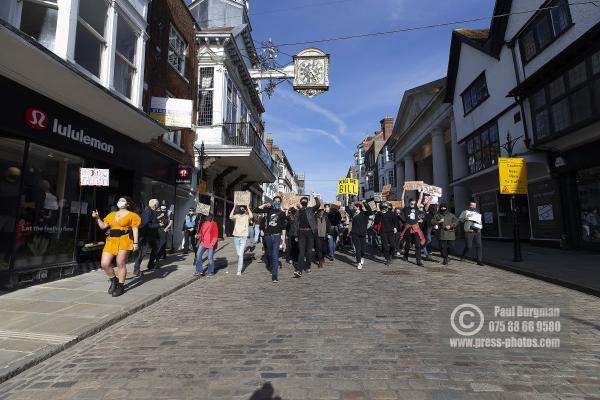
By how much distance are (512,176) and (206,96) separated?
1310cm

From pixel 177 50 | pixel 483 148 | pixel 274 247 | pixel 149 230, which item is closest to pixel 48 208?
pixel 149 230

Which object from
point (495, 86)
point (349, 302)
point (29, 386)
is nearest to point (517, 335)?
point (349, 302)

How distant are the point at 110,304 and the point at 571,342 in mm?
6455

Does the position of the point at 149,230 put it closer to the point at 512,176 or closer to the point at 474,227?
the point at 474,227

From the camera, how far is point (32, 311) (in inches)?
200

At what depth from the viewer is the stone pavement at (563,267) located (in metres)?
6.88

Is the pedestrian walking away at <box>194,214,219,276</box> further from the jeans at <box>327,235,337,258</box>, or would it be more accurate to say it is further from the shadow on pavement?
the shadow on pavement

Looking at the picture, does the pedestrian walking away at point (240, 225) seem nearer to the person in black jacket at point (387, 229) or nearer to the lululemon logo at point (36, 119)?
the person in black jacket at point (387, 229)

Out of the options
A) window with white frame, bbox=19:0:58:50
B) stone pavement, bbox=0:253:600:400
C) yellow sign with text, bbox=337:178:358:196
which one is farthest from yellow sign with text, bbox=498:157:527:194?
window with white frame, bbox=19:0:58:50

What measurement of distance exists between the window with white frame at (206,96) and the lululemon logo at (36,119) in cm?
911

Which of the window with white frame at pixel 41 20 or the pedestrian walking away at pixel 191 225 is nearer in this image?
the window with white frame at pixel 41 20

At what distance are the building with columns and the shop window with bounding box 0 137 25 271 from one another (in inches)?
815

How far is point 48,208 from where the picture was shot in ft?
25.2

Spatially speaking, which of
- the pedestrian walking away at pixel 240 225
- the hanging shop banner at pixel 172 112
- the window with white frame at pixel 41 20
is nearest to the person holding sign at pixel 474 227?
the pedestrian walking away at pixel 240 225
